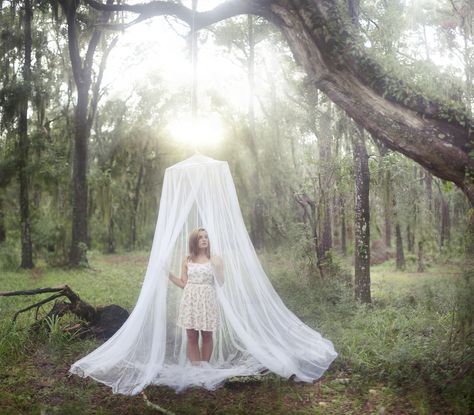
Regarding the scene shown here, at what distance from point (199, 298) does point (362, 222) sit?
12.6 feet

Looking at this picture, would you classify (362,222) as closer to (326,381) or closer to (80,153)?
(326,381)

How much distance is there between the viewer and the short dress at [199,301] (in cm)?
489

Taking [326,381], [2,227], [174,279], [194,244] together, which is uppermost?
[2,227]

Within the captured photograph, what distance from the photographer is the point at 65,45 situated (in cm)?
1402

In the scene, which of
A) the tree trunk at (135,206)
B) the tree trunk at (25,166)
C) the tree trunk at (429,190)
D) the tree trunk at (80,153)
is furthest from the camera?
the tree trunk at (135,206)

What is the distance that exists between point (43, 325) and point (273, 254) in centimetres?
526

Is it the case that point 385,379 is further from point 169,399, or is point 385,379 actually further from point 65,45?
point 65,45

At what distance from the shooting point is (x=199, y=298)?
4.91 m

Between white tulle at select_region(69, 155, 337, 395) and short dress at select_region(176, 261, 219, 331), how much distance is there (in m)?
0.14

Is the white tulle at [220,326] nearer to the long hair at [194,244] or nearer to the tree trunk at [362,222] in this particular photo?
the long hair at [194,244]

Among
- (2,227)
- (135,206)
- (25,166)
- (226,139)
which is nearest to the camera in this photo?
(25,166)

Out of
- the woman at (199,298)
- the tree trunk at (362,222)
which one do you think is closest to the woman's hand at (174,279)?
the woman at (199,298)

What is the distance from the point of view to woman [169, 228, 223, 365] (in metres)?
4.89

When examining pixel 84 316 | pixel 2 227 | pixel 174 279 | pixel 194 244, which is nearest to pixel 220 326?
pixel 174 279
